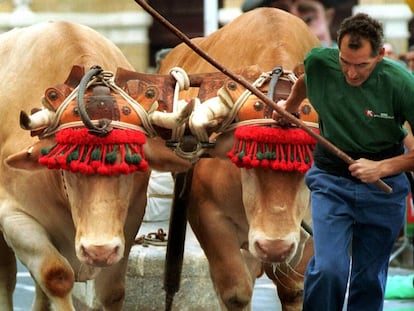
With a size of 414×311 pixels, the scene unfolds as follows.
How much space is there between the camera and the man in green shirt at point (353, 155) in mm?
5996

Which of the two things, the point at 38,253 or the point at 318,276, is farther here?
the point at 38,253

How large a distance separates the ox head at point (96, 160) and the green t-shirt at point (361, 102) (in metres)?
0.78

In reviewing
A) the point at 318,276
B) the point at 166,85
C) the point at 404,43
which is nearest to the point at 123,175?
the point at 166,85

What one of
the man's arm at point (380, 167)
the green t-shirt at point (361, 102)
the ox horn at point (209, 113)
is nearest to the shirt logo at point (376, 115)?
the green t-shirt at point (361, 102)

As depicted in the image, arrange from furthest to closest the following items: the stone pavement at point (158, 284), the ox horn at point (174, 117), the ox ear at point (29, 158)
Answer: the stone pavement at point (158, 284), the ox ear at point (29, 158), the ox horn at point (174, 117)

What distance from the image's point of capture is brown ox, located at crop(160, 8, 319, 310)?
6.35 meters

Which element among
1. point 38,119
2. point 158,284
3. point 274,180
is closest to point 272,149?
point 274,180

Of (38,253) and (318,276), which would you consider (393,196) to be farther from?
(38,253)

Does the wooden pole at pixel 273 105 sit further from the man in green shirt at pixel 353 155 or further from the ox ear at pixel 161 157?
Result: the ox ear at pixel 161 157

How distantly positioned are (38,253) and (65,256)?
282mm

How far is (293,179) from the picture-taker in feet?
21.1

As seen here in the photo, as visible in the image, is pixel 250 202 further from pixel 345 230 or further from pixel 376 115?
pixel 376 115

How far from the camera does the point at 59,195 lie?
672 centimetres

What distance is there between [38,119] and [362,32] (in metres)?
1.62
